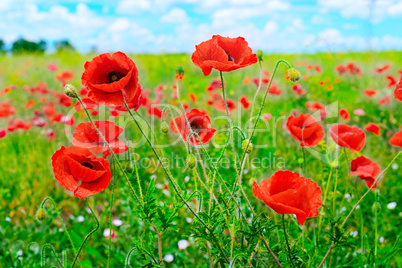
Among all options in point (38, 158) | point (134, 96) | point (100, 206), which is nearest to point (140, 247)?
point (134, 96)

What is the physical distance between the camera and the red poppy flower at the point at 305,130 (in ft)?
4.39

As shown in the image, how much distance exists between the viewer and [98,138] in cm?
119

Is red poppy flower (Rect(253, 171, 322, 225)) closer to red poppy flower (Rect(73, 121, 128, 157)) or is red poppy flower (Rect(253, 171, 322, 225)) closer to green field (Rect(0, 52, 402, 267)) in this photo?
green field (Rect(0, 52, 402, 267))

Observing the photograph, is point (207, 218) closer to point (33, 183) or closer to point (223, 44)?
point (223, 44)

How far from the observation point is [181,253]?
1.72 meters

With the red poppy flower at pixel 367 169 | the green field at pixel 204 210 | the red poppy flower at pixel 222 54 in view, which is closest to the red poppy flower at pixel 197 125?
the green field at pixel 204 210

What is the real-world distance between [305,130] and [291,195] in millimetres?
505

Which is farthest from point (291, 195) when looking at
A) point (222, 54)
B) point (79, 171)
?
point (79, 171)

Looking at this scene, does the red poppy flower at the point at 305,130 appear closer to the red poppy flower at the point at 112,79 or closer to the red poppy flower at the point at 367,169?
the red poppy flower at the point at 367,169

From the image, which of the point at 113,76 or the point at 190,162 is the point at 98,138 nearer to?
the point at 113,76

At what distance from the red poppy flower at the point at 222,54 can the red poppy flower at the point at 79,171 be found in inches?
16.1

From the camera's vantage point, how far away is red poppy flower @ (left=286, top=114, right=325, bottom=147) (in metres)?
1.34

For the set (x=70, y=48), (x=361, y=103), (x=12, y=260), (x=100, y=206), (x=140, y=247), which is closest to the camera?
(x=140, y=247)

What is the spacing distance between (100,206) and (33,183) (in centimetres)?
56
